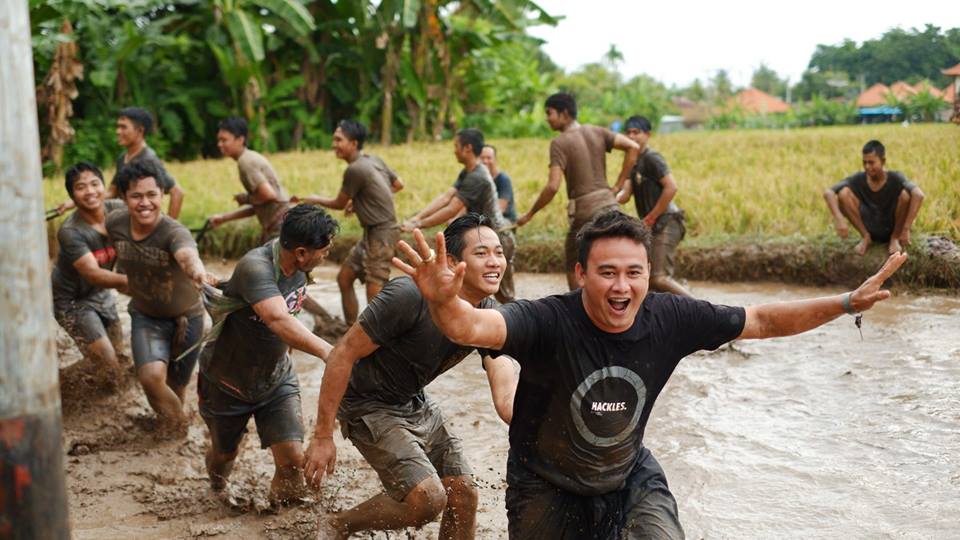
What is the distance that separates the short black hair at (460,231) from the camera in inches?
152

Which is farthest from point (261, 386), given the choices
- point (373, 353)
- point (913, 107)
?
point (913, 107)

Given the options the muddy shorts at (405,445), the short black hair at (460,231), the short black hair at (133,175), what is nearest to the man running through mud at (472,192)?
the short black hair at (133,175)

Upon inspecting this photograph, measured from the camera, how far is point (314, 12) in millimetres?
21844

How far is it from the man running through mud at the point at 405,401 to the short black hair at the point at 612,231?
59 centimetres

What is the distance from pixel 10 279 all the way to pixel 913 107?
30.5 meters

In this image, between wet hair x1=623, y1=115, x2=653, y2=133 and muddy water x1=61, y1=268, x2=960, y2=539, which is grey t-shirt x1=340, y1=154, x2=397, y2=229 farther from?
wet hair x1=623, y1=115, x2=653, y2=133

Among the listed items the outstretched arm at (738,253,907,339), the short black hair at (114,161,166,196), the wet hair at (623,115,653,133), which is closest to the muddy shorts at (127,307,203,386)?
the short black hair at (114,161,166,196)

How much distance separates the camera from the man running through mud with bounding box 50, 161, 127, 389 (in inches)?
251

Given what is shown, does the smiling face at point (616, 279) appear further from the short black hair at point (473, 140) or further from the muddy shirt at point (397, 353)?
the short black hair at point (473, 140)

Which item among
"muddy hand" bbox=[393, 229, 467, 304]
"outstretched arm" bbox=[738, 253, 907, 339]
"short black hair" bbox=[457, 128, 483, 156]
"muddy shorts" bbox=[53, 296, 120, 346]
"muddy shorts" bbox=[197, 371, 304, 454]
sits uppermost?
"short black hair" bbox=[457, 128, 483, 156]

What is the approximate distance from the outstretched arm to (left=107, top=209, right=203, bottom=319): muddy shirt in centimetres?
353

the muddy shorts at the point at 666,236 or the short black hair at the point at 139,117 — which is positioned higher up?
the short black hair at the point at 139,117

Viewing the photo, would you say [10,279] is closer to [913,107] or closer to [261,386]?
[261,386]

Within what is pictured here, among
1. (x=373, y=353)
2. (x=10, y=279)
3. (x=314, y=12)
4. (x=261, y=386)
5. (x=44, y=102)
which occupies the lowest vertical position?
→ (x=261, y=386)
